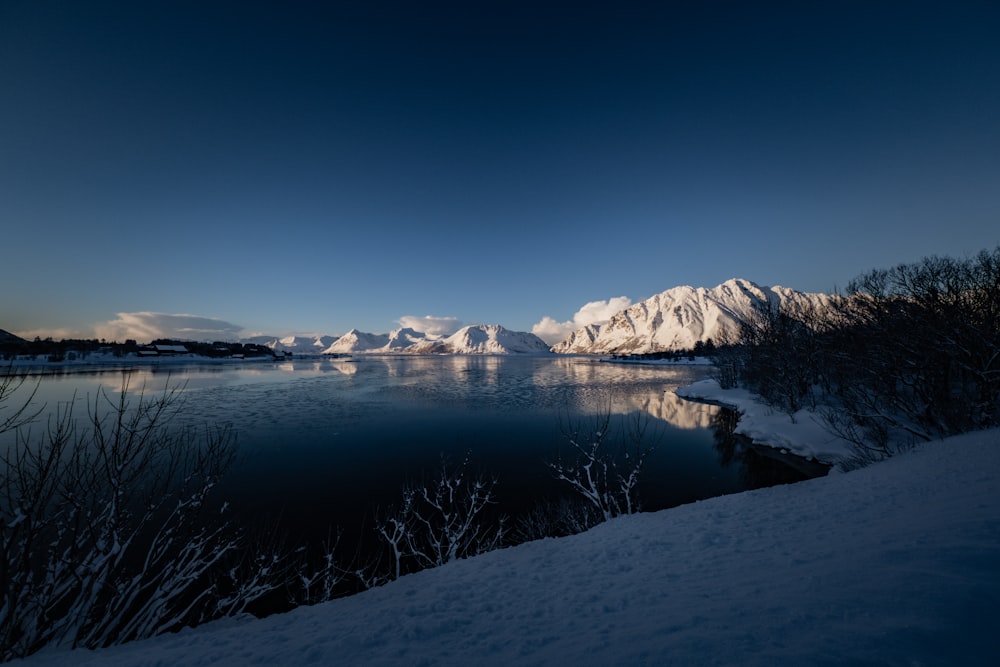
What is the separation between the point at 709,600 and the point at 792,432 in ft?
88.7

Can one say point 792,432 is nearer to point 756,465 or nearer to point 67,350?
point 756,465

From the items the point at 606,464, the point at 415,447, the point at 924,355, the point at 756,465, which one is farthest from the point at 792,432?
the point at 415,447

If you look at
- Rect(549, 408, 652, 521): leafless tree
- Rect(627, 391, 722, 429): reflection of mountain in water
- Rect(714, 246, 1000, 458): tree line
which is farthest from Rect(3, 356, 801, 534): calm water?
Rect(714, 246, 1000, 458): tree line

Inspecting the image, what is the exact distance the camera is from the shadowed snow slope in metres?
3.71

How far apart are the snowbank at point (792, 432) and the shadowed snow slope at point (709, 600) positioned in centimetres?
1283

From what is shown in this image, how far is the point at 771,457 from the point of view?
2305 centimetres

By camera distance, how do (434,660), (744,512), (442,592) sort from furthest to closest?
1. (744,512)
2. (442,592)
3. (434,660)

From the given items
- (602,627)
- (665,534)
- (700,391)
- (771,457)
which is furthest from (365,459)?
Answer: (700,391)

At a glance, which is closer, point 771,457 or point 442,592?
point 442,592

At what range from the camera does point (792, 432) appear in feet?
82.1

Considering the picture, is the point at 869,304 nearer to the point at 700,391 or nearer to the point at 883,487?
the point at 883,487

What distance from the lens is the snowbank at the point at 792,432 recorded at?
21.3 meters

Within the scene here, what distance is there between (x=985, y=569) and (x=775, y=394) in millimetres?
36898

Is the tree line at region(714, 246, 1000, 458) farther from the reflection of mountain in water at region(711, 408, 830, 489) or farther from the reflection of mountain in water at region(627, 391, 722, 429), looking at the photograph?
the reflection of mountain in water at region(627, 391, 722, 429)
